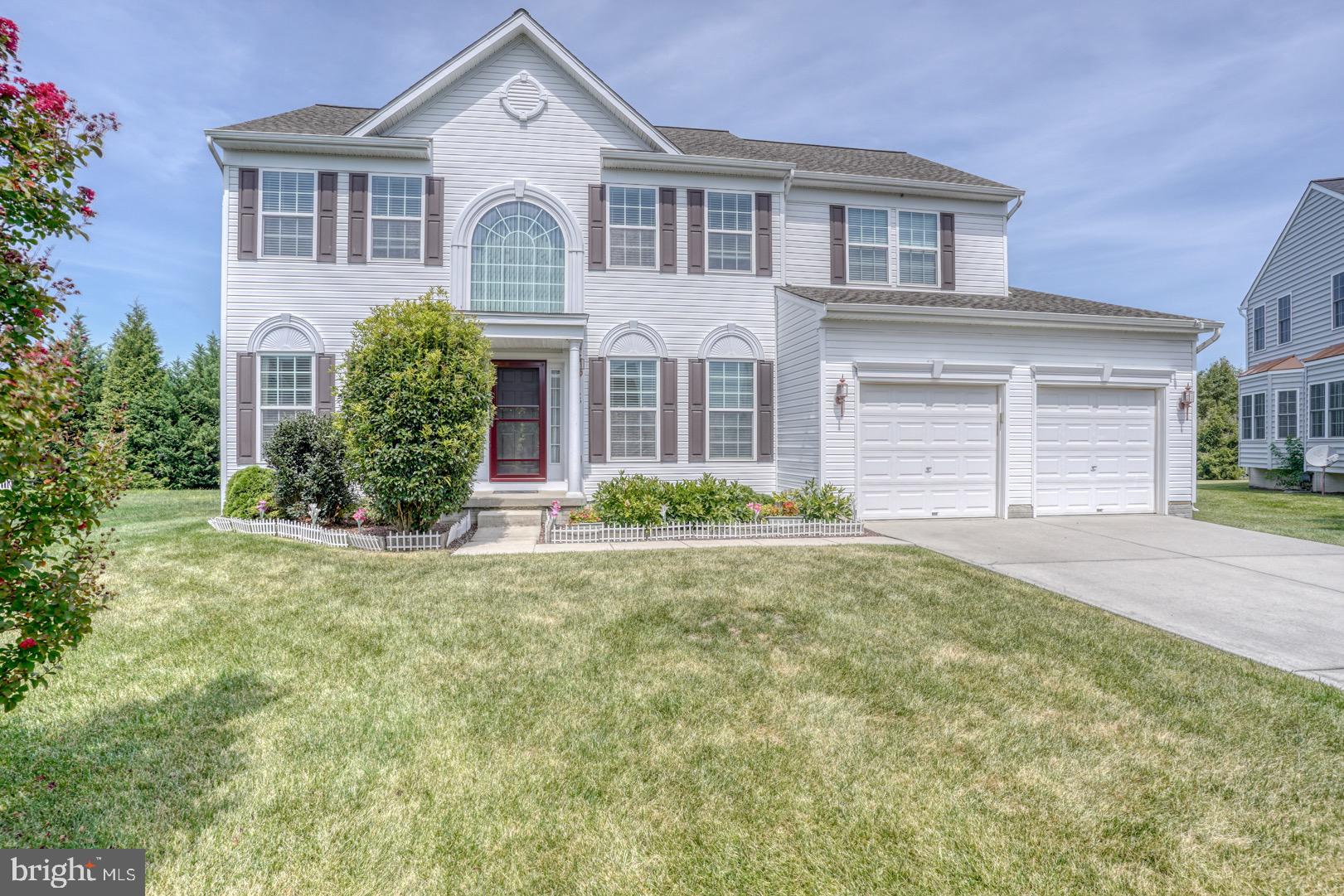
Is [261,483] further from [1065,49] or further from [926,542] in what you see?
[1065,49]

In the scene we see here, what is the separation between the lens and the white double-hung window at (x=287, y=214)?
11.1 metres

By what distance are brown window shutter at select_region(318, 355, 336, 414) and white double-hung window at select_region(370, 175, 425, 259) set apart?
7.29 ft

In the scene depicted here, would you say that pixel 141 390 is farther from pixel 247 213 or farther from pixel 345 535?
pixel 345 535

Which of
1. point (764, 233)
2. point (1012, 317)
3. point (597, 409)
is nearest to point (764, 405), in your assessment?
point (597, 409)

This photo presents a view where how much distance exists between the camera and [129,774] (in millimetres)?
2869

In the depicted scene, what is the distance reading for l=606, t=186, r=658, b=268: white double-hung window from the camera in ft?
39.5

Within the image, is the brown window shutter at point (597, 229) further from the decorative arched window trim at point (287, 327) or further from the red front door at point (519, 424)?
the decorative arched window trim at point (287, 327)

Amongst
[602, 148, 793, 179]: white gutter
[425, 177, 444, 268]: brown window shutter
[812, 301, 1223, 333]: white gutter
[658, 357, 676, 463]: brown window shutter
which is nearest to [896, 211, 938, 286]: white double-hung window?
[812, 301, 1223, 333]: white gutter

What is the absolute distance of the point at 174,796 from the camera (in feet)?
8.84

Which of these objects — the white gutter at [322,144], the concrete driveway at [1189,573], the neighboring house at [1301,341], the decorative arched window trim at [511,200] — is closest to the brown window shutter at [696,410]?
the decorative arched window trim at [511,200]

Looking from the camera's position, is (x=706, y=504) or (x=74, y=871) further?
(x=706, y=504)

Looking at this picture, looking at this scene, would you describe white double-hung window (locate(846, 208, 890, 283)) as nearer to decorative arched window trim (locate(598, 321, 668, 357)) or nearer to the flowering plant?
decorative arched window trim (locate(598, 321, 668, 357))

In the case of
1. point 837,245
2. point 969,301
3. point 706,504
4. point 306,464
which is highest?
point 837,245

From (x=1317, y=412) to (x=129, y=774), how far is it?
2638 centimetres
